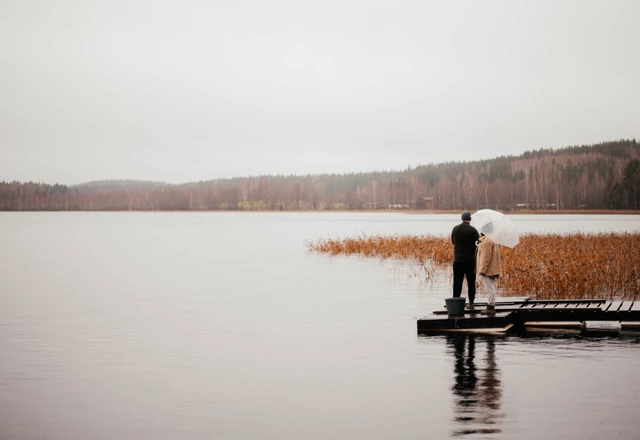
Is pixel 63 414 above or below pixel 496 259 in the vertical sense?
below

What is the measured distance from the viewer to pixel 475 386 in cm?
1290

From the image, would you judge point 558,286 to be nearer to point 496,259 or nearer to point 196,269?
point 496,259

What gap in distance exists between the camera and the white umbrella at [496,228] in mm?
17922

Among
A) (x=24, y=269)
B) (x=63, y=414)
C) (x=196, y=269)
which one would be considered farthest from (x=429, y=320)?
(x=24, y=269)

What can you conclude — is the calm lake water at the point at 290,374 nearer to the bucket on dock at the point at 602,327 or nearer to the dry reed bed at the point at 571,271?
the bucket on dock at the point at 602,327

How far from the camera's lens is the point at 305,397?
41.0 ft

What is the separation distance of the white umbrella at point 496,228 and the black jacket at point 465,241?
0.62 feet

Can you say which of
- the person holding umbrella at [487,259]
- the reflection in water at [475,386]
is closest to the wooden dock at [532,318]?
the reflection in water at [475,386]

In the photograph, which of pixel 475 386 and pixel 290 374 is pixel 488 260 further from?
pixel 290 374

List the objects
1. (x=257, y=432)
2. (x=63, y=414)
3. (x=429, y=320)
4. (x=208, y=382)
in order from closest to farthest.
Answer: (x=257, y=432) < (x=63, y=414) < (x=208, y=382) < (x=429, y=320)

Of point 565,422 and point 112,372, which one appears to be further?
point 112,372

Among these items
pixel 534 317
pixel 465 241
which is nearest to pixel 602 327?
pixel 534 317

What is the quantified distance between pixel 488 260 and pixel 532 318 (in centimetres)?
200

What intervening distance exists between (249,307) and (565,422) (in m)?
16.3
